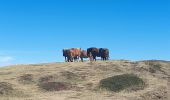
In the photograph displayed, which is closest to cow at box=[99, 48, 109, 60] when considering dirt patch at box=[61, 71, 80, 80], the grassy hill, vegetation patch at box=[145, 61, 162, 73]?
the grassy hill

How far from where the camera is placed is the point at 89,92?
47.3m

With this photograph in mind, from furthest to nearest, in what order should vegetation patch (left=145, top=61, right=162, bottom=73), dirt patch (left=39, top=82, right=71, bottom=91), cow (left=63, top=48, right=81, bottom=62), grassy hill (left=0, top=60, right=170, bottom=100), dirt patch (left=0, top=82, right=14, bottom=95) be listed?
cow (left=63, top=48, right=81, bottom=62)
vegetation patch (left=145, top=61, right=162, bottom=73)
dirt patch (left=39, top=82, right=71, bottom=91)
dirt patch (left=0, top=82, right=14, bottom=95)
grassy hill (left=0, top=60, right=170, bottom=100)

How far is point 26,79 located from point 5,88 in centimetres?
480

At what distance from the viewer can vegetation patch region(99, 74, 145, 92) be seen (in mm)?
48891

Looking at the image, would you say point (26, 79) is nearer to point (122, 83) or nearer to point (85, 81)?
point (85, 81)

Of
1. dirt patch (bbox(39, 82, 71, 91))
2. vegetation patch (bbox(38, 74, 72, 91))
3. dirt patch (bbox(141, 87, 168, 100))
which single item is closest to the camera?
dirt patch (bbox(141, 87, 168, 100))

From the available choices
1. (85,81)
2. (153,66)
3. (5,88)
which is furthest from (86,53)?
(5,88)

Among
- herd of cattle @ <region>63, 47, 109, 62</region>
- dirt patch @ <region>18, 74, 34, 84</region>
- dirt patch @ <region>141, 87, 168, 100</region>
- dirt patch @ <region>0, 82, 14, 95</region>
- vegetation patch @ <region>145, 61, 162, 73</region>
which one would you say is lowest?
dirt patch @ <region>141, 87, 168, 100</region>

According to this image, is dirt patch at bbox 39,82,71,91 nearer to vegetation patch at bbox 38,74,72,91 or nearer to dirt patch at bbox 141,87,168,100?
vegetation patch at bbox 38,74,72,91

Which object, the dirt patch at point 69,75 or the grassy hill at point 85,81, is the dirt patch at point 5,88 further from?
the dirt patch at point 69,75

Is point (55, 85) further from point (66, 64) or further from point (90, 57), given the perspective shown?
point (90, 57)

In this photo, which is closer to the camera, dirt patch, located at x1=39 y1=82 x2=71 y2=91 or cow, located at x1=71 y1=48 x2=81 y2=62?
dirt patch, located at x1=39 y1=82 x2=71 y2=91

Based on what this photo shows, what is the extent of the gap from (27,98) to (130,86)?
11.8m

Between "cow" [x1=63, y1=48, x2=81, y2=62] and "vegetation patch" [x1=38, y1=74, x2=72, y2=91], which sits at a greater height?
"cow" [x1=63, y1=48, x2=81, y2=62]
